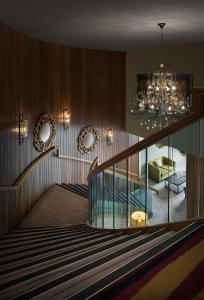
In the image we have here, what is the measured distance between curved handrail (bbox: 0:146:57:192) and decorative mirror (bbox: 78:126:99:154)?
132 cm

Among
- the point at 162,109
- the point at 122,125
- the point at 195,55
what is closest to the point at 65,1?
the point at 162,109

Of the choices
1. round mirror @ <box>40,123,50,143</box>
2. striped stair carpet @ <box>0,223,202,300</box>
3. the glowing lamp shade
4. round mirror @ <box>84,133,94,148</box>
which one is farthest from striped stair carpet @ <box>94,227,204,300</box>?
round mirror @ <box>84,133,94,148</box>

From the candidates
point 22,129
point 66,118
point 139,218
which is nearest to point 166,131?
point 139,218

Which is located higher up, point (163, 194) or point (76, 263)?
point (163, 194)

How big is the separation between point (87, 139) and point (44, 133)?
6.72 ft

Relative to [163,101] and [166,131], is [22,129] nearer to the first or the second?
[163,101]

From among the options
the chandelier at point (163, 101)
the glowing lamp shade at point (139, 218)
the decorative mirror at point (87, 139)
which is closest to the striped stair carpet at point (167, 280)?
the glowing lamp shade at point (139, 218)

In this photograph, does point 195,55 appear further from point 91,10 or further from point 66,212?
point 66,212

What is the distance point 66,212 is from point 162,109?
11.6 ft

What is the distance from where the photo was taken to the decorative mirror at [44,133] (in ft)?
32.7

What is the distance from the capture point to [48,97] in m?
10.4

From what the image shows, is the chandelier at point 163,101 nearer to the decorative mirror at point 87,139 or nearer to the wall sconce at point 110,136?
the decorative mirror at point 87,139

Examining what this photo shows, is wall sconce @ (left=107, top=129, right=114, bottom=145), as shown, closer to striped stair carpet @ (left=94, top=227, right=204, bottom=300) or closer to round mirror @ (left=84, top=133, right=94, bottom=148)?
round mirror @ (left=84, top=133, right=94, bottom=148)

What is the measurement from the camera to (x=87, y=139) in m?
12.1
